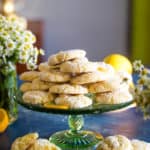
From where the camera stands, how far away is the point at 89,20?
362 centimetres

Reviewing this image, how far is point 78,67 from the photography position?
1.16m

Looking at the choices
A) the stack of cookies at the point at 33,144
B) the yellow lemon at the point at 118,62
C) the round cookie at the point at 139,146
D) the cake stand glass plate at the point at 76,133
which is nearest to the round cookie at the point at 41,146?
the stack of cookies at the point at 33,144

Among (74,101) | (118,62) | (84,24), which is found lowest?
(74,101)

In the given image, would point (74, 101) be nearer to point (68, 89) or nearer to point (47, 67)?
point (68, 89)

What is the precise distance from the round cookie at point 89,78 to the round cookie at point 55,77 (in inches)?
0.8

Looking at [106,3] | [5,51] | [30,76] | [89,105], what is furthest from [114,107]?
[106,3]

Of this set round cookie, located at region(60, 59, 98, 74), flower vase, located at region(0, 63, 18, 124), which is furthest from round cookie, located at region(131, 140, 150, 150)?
flower vase, located at region(0, 63, 18, 124)

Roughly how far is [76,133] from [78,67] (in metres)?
0.25

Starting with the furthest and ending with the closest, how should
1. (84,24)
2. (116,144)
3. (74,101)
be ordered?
(84,24), (74,101), (116,144)

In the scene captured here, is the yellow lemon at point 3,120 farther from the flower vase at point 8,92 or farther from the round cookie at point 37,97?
the round cookie at point 37,97

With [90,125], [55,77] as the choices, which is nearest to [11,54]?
[55,77]

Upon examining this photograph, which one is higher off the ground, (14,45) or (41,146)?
(14,45)

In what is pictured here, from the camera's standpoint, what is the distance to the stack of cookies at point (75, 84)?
1.15m

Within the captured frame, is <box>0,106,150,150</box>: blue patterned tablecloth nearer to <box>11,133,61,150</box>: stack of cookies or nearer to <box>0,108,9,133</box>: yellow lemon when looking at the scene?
<box>0,108,9,133</box>: yellow lemon
